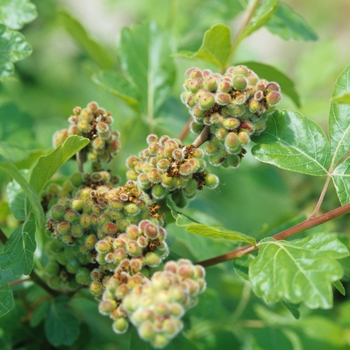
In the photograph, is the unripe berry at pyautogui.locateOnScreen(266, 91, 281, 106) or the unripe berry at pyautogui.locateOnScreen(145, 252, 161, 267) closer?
the unripe berry at pyautogui.locateOnScreen(145, 252, 161, 267)

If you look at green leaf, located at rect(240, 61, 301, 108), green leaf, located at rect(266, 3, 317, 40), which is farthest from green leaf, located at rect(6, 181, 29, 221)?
green leaf, located at rect(266, 3, 317, 40)

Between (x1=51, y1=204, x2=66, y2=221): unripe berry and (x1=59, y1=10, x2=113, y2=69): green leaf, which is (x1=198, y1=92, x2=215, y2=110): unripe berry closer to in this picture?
(x1=51, y1=204, x2=66, y2=221): unripe berry

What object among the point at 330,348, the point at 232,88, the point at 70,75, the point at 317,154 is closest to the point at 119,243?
the point at 232,88

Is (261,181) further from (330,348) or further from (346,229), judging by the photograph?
(330,348)

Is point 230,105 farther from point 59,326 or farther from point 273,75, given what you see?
point 59,326

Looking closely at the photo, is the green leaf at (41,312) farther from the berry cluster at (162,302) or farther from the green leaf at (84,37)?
the green leaf at (84,37)

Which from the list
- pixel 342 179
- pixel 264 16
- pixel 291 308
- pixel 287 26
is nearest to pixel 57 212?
pixel 291 308
